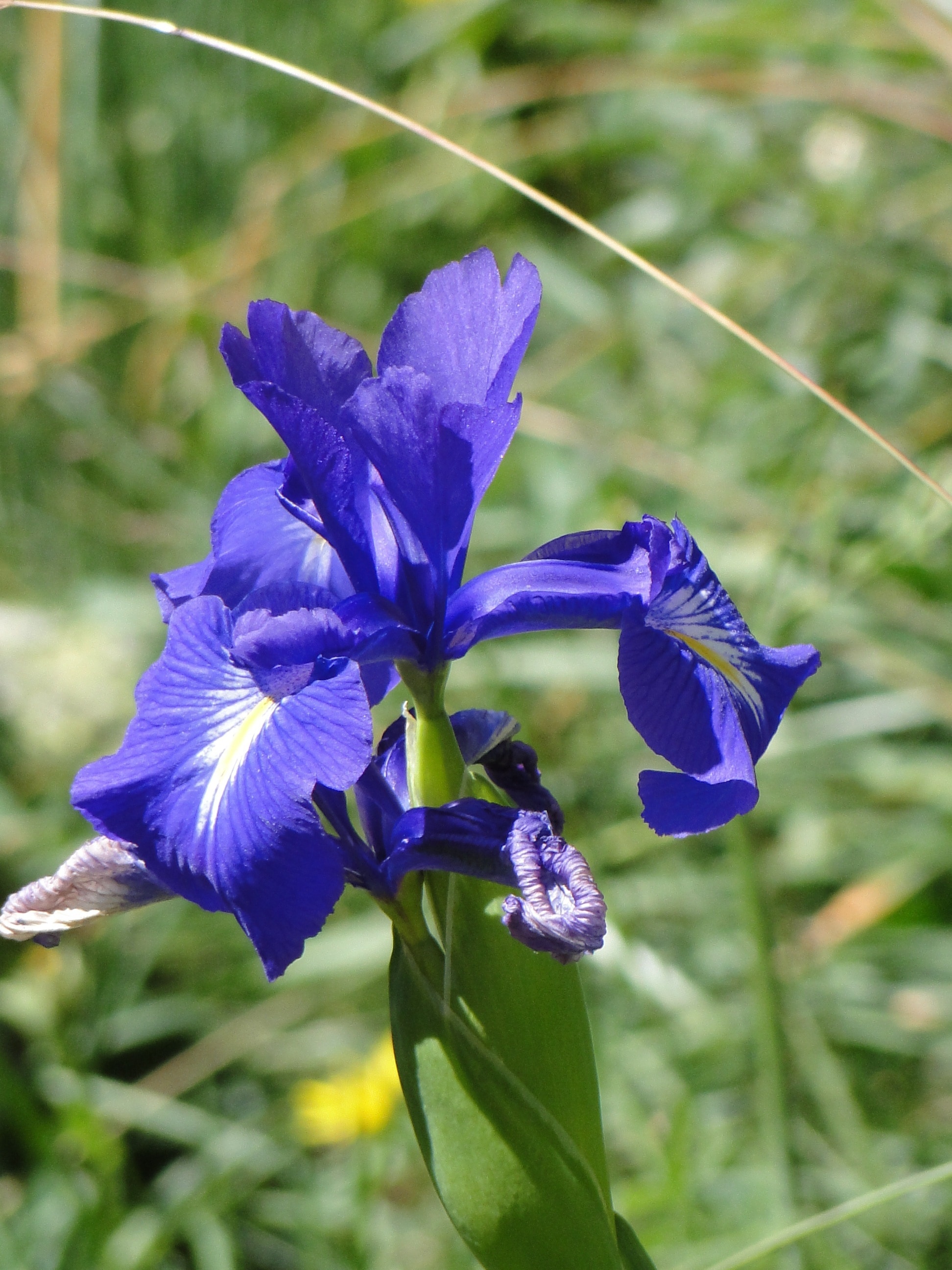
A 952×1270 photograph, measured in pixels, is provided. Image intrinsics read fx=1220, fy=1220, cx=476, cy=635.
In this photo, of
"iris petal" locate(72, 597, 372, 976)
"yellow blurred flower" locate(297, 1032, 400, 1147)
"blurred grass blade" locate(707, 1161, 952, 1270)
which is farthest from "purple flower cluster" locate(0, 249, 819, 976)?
"yellow blurred flower" locate(297, 1032, 400, 1147)

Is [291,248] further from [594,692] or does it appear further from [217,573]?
[217,573]

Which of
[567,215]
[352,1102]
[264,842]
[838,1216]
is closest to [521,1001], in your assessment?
[264,842]

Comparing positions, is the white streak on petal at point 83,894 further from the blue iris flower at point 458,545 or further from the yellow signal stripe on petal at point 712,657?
the yellow signal stripe on petal at point 712,657

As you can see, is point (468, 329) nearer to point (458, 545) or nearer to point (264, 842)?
point (458, 545)

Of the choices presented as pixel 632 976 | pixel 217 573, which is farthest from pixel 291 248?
pixel 217 573

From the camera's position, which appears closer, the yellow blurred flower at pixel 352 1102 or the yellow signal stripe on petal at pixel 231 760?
the yellow signal stripe on petal at pixel 231 760

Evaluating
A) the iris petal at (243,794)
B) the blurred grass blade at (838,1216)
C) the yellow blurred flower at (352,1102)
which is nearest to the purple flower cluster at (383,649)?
the iris petal at (243,794)
